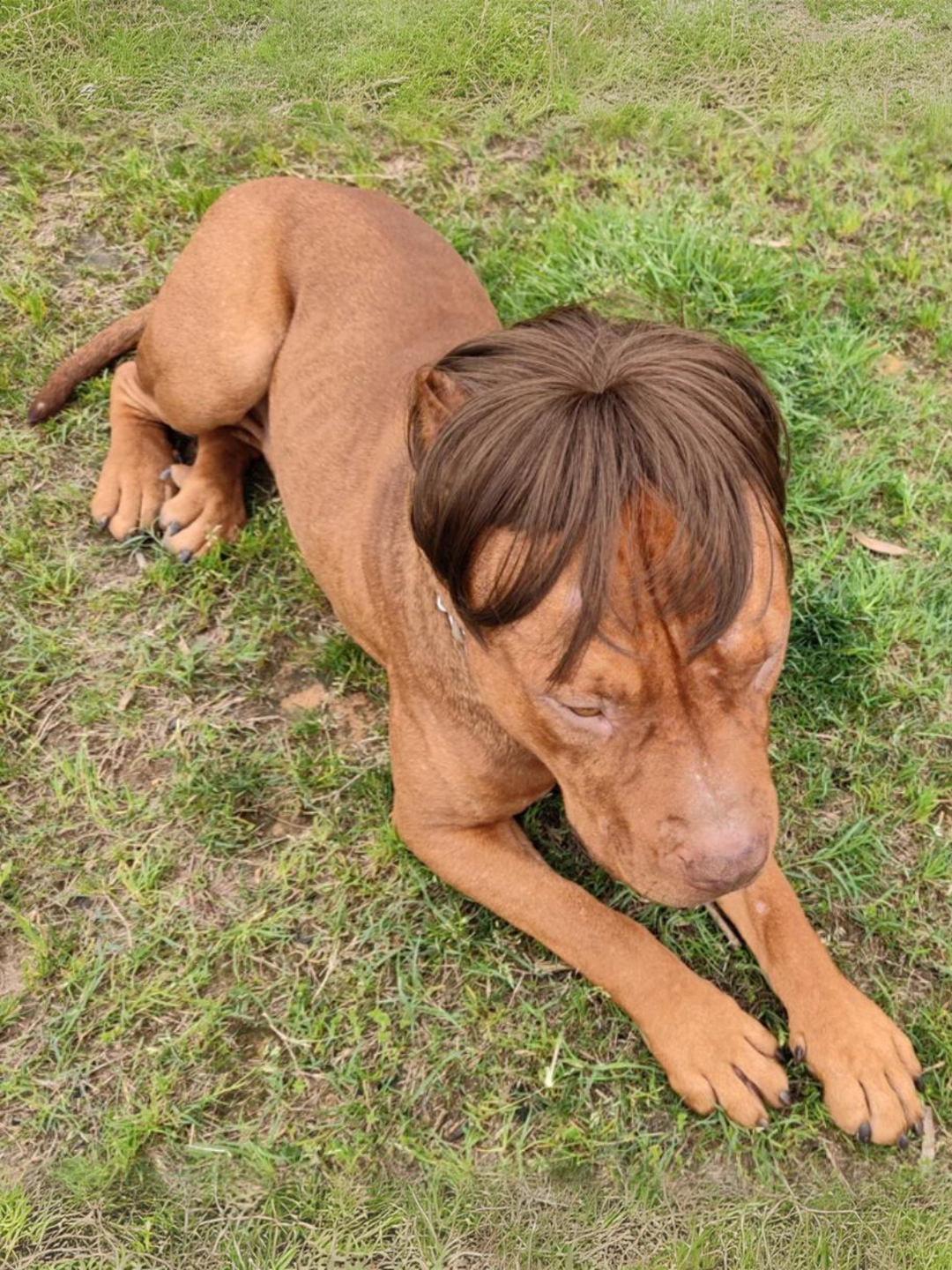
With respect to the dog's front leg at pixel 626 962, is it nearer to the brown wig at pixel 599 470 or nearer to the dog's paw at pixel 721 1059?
the dog's paw at pixel 721 1059

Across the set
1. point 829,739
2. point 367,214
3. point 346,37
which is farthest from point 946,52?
point 829,739

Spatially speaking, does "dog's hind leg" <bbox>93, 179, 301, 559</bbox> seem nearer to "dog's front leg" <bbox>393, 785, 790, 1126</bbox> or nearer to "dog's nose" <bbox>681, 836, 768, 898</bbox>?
"dog's front leg" <bbox>393, 785, 790, 1126</bbox>

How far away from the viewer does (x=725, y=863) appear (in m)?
2.39

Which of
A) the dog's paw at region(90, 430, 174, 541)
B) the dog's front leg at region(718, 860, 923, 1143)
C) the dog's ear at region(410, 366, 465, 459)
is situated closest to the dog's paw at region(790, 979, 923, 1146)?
the dog's front leg at region(718, 860, 923, 1143)

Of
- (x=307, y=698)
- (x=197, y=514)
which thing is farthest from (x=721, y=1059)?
(x=197, y=514)

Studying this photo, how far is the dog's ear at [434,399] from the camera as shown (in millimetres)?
2459

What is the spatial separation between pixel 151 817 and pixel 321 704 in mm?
645

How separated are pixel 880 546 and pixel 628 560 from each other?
235 cm

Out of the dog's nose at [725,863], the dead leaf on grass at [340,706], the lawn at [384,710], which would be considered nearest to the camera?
the dog's nose at [725,863]

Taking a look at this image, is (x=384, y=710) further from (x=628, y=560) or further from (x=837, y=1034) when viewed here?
(x=628, y=560)

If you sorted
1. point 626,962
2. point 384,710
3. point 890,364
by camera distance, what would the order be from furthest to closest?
1. point 890,364
2. point 384,710
3. point 626,962

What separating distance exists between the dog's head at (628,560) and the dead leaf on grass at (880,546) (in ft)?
6.44

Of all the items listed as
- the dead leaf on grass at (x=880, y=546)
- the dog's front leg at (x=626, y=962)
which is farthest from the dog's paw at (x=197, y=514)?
the dead leaf on grass at (x=880, y=546)

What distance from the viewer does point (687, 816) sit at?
2.38m
